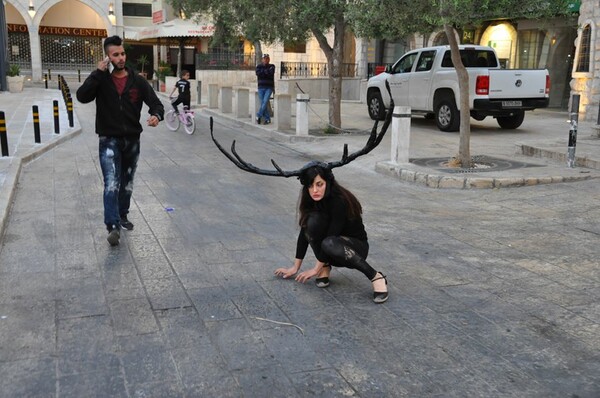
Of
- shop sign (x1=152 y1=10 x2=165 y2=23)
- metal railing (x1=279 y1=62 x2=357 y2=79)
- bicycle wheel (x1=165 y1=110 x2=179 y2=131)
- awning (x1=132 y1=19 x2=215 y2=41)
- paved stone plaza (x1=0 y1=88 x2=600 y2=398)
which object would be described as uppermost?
shop sign (x1=152 y1=10 x2=165 y2=23)

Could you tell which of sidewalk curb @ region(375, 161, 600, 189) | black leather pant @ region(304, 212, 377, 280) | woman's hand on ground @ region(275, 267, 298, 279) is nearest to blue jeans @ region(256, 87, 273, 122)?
sidewalk curb @ region(375, 161, 600, 189)

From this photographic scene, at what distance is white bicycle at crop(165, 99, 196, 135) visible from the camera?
53.7ft

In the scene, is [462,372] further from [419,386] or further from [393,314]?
[393,314]

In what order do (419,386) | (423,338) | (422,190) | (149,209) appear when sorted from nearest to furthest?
(419,386) < (423,338) < (149,209) < (422,190)

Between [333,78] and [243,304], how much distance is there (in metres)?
12.3

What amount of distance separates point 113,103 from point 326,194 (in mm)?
2621

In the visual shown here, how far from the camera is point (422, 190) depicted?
9.73 metres

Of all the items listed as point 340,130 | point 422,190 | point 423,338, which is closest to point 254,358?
point 423,338

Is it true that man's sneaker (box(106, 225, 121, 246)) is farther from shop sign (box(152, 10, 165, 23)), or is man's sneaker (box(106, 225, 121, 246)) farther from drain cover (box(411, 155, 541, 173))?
shop sign (box(152, 10, 165, 23))

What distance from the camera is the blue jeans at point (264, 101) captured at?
60.8 feet

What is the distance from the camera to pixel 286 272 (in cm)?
544

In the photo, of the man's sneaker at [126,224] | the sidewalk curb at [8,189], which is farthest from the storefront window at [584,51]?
the man's sneaker at [126,224]

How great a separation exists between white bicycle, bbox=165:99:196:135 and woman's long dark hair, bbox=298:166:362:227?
456 inches

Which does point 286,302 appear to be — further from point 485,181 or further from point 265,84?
point 265,84
